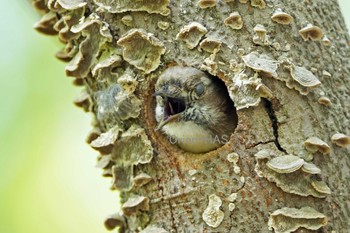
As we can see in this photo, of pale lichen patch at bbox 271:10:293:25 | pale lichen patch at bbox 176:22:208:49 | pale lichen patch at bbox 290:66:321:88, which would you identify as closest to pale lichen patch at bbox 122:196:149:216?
pale lichen patch at bbox 176:22:208:49

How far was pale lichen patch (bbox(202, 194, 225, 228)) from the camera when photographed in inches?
93.0

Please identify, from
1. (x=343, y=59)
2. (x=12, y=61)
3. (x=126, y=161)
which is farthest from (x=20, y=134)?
(x=343, y=59)

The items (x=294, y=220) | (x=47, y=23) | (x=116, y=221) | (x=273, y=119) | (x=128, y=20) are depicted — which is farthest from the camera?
(x=47, y=23)

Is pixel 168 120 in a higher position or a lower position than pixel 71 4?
lower

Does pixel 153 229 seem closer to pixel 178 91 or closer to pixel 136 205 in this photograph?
pixel 136 205

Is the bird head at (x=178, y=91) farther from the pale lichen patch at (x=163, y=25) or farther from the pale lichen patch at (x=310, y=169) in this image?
the pale lichen patch at (x=310, y=169)

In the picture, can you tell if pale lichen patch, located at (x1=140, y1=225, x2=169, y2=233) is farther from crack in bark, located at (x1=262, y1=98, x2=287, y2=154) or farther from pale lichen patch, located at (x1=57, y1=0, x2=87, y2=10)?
pale lichen patch, located at (x1=57, y1=0, x2=87, y2=10)

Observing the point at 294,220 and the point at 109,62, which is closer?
the point at 294,220

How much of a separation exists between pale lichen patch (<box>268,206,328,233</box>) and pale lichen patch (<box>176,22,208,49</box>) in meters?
0.67

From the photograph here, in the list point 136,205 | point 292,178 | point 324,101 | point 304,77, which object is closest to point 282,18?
point 304,77

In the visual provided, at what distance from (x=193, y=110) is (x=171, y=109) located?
93 mm

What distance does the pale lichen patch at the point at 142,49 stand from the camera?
2445 millimetres

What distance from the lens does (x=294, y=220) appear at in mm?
2270

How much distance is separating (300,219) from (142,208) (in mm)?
612
